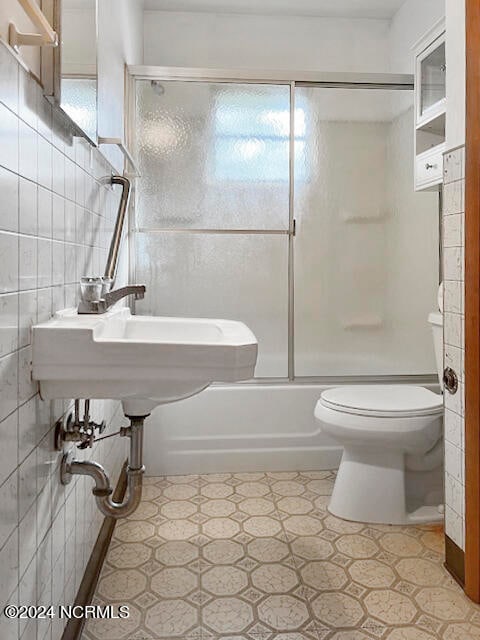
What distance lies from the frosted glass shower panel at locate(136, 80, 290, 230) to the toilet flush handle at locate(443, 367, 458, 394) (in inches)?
46.2

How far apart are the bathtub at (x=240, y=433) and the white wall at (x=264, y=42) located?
1.87 meters

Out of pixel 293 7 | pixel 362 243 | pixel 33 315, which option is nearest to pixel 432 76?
pixel 362 243

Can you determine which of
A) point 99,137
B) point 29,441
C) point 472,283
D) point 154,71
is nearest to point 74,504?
point 29,441

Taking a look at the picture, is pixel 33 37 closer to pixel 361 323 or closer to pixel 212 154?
pixel 212 154

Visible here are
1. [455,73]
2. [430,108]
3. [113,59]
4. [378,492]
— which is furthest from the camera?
[430,108]

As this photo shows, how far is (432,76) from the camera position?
2.30 meters

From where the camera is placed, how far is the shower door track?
247 centimetres

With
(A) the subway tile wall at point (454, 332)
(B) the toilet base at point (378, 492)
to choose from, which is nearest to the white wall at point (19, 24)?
(A) the subway tile wall at point (454, 332)

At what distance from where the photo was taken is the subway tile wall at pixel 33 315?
895 mm

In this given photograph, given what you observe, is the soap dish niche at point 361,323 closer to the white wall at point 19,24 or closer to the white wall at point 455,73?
the white wall at point 455,73

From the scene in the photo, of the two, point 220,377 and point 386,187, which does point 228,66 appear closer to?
point 386,187

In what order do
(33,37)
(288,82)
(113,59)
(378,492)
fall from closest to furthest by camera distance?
(33,37)
(113,59)
(378,492)
(288,82)

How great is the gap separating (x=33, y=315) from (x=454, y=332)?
1.25 m

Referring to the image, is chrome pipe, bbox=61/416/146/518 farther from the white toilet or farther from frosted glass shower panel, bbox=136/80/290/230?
frosted glass shower panel, bbox=136/80/290/230
